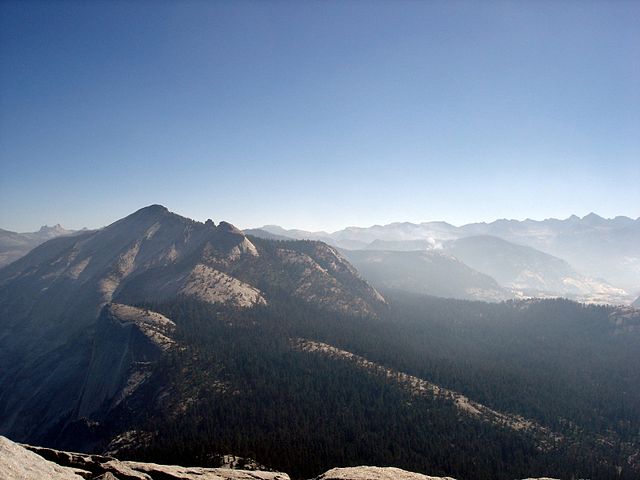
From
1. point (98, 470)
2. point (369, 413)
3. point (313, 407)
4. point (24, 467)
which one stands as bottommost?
point (369, 413)

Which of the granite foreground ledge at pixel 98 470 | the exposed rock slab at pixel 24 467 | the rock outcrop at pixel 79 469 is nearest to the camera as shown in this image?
the exposed rock slab at pixel 24 467

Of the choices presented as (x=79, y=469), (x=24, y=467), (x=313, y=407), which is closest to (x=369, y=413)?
(x=313, y=407)

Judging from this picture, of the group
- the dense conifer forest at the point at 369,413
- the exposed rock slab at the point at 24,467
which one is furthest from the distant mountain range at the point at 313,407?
the exposed rock slab at the point at 24,467

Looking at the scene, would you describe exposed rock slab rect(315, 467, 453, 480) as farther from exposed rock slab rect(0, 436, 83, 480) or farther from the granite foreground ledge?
exposed rock slab rect(0, 436, 83, 480)

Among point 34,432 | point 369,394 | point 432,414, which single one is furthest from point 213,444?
point 34,432

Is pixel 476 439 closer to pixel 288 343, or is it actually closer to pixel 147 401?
pixel 288 343

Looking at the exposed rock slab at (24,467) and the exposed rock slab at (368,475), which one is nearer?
the exposed rock slab at (24,467)

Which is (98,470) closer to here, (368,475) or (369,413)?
(368,475)

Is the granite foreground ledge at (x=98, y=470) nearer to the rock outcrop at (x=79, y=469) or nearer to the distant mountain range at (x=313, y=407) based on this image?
the rock outcrop at (x=79, y=469)

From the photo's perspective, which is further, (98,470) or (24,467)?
(98,470)

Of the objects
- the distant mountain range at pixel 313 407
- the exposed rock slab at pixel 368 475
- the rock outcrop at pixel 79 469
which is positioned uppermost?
the rock outcrop at pixel 79 469

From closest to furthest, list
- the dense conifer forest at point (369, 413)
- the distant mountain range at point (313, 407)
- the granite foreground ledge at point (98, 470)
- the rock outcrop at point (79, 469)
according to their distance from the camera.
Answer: the rock outcrop at point (79, 469)
the granite foreground ledge at point (98, 470)
the dense conifer forest at point (369, 413)
the distant mountain range at point (313, 407)

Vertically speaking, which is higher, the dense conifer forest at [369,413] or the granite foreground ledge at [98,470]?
the granite foreground ledge at [98,470]
